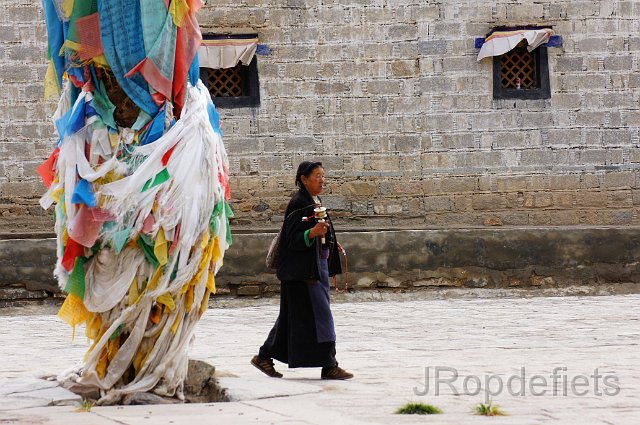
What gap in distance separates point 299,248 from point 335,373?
0.86 metres

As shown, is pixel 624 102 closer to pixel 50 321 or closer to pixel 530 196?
pixel 530 196

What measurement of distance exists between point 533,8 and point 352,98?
272 cm

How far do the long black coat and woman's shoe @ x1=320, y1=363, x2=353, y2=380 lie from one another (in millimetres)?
614

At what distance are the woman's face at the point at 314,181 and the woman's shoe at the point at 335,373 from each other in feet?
4.04

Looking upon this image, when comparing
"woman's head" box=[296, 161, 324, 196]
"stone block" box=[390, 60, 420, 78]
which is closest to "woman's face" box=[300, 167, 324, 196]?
"woman's head" box=[296, 161, 324, 196]

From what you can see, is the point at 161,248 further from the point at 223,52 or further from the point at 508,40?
the point at 508,40

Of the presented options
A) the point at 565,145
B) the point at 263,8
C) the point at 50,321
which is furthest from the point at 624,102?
the point at 50,321

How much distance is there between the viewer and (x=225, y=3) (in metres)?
16.4

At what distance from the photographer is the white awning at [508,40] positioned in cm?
1647

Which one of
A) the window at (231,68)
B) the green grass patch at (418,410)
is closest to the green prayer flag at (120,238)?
the green grass patch at (418,410)

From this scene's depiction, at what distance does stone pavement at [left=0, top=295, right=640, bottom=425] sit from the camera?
6.17 meters

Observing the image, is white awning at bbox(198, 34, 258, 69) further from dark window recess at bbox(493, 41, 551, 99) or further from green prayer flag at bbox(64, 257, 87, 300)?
green prayer flag at bbox(64, 257, 87, 300)

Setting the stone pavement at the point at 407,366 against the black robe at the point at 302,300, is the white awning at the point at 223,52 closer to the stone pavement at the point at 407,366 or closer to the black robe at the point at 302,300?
the stone pavement at the point at 407,366

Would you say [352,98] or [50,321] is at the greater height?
[352,98]
